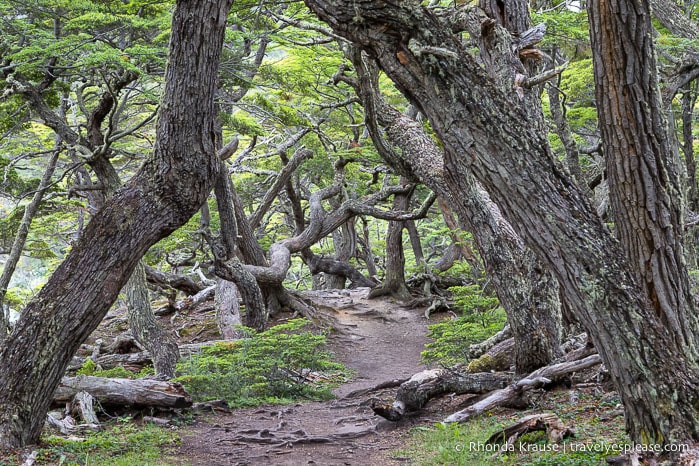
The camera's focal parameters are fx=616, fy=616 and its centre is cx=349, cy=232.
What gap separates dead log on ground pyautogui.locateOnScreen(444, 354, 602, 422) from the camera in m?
6.23

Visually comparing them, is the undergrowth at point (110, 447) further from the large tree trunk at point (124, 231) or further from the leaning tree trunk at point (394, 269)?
the leaning tree trunk at point (394, 269)

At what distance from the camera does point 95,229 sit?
5344 mm

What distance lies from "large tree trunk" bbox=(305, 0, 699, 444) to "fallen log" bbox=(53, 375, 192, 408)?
495 centimetres

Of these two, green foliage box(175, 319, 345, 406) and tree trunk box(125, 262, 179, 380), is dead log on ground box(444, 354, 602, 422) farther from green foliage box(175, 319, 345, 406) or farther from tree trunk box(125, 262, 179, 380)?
tree trunk box(125, 262, 179, 380)

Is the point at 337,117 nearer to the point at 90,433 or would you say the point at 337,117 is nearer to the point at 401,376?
the point at 401,376

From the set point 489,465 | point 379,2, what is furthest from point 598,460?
point 379,2

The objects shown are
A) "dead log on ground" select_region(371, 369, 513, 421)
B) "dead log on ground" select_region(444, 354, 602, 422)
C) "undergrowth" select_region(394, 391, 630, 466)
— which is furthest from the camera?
"dead log on ground" select_region(371, 369, 513, 421)

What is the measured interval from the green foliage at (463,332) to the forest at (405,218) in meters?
0.05

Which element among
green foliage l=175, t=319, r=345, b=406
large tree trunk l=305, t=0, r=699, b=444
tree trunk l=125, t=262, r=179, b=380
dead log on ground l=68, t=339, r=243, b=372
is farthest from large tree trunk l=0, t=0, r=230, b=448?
dead log on ground l=68, t=339, r=243, b=372

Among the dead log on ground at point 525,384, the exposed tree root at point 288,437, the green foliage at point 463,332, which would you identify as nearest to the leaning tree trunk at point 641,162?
the dead log on ground at point 525,384

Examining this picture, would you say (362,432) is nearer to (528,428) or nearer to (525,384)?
(525,384)

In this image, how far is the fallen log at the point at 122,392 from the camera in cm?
700

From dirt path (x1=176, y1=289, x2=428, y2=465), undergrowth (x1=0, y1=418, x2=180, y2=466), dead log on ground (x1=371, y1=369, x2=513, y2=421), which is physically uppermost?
undergrowth (x1=0, y1=418, x2=180, y2=466)

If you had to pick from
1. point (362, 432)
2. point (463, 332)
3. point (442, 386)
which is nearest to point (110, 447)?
point (362, 432)
